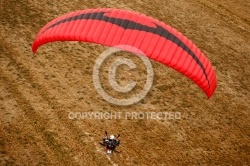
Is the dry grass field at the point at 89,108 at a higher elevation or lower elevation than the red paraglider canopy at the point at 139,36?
lower

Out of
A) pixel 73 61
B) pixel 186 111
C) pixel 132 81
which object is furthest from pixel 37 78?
pixel 186 111

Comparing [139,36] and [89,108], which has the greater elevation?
[139,36]

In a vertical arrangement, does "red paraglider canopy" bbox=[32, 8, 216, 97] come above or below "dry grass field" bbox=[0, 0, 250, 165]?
above

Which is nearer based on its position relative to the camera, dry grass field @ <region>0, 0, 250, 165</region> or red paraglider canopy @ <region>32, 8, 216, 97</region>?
red paraglider canopy @ <region>32, 8, 216, 97</region>

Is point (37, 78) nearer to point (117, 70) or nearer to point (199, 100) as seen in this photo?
point (117, 70)

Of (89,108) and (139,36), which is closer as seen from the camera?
(139,36)
